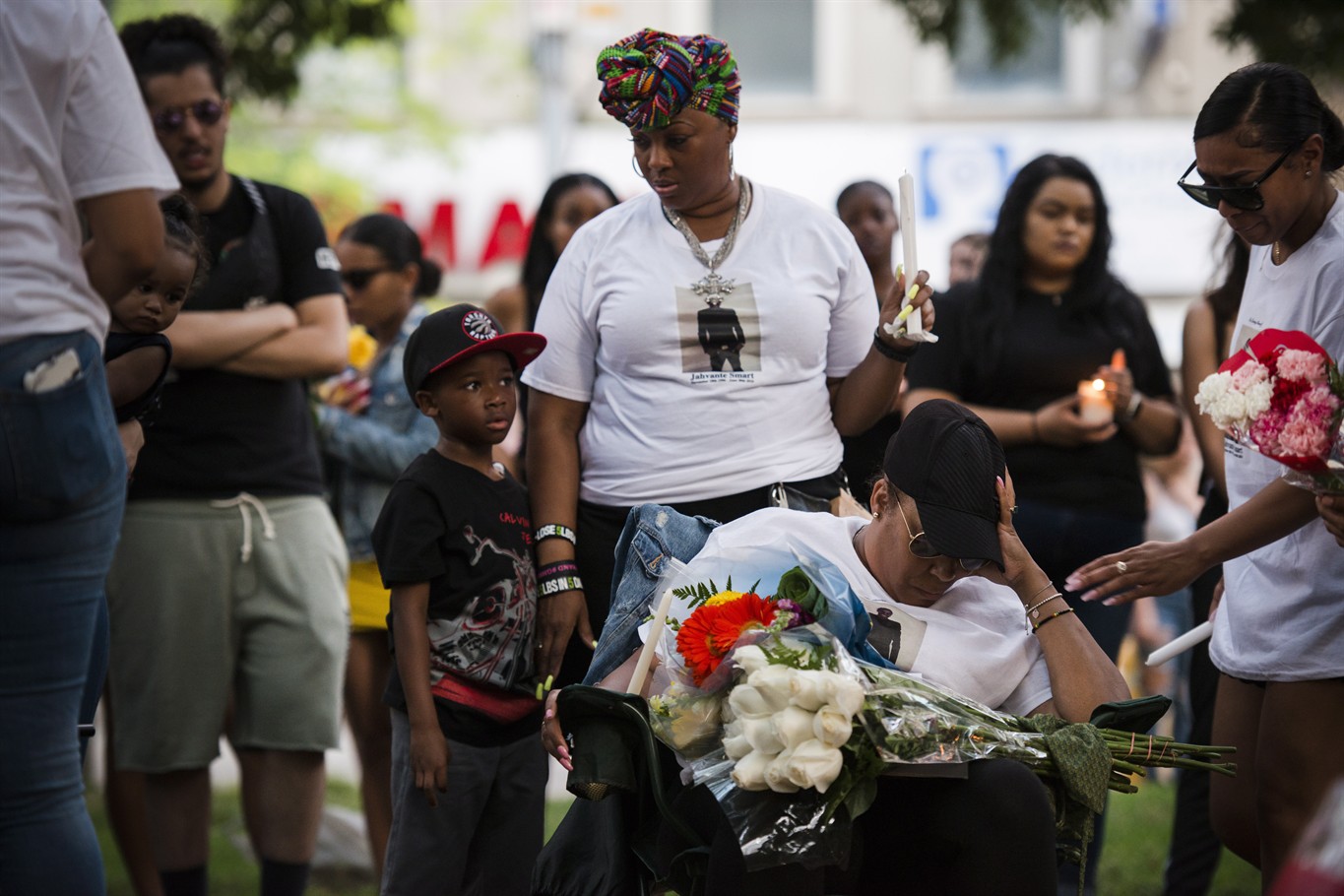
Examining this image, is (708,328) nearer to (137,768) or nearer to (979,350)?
(979,350)

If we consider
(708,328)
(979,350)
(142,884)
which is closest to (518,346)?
(708,328)

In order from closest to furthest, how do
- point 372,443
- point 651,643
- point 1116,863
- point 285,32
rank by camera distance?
point 651,643
point 372,443
point 1116,863
point 285,32

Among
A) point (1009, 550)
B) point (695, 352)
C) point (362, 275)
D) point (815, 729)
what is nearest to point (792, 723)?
point (815, 729)

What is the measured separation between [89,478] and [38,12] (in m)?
0.78

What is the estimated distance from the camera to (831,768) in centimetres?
268

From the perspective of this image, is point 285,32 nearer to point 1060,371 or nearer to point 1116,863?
point 1060,371

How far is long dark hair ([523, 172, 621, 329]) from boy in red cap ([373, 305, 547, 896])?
175cm

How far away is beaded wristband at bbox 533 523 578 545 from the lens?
4.00 m

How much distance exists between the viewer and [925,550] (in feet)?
10.4

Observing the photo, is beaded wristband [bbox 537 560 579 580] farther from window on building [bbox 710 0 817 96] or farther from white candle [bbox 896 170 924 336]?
window on building [bbox 710 0 817 96]

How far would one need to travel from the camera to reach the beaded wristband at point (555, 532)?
400cm

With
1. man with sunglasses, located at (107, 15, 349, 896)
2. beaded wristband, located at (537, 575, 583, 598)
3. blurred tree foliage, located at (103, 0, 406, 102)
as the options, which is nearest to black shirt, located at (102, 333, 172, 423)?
man with sunglasses, located at (107, 15, 349, 896)

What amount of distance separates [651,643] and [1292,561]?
1.53m

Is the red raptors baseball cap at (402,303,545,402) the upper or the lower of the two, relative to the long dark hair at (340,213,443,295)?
upper
